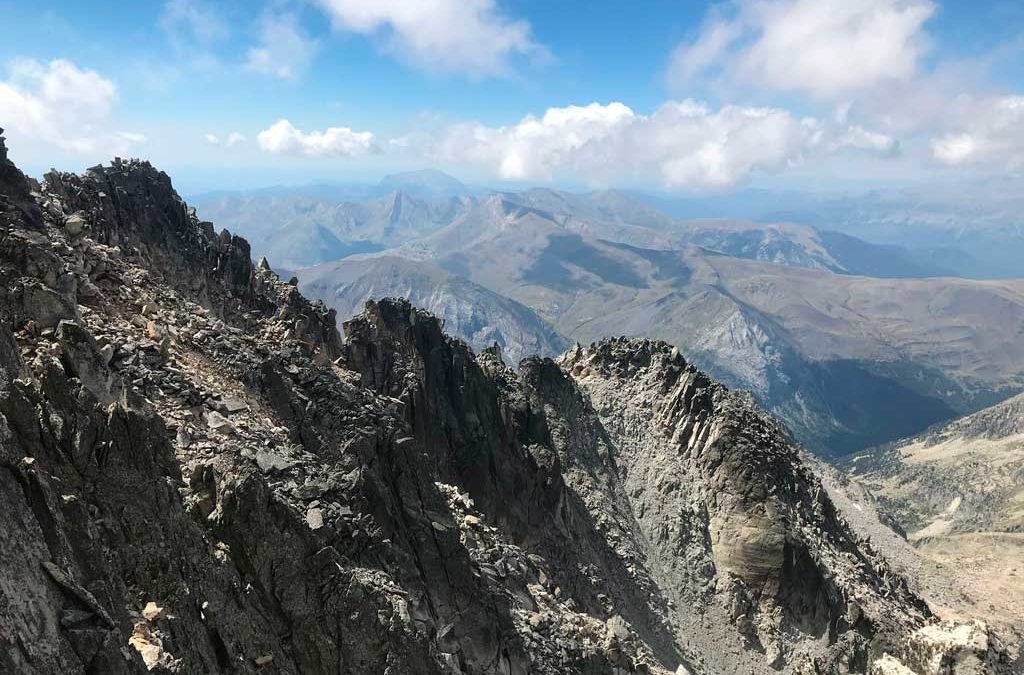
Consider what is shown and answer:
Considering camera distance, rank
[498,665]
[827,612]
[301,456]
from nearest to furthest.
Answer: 1. [301,456]
2. [498,665]
3. [827,612]

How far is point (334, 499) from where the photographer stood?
24.1 m

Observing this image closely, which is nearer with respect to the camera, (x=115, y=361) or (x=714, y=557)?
(x=115, y=361)

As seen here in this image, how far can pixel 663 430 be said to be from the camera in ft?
260

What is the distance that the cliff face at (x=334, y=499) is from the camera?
54.6 ft

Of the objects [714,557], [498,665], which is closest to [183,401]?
[498,665]

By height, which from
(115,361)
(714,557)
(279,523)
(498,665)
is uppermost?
(115,361)

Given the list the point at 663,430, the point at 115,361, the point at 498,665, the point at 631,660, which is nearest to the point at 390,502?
the point at 498,665

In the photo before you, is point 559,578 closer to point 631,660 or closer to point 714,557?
point 631,660

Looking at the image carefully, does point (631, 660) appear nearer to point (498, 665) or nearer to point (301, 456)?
point (498, 665)

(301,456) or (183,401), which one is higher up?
(183,401)

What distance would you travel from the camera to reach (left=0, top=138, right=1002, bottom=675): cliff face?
16.7m

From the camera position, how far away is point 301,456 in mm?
25312

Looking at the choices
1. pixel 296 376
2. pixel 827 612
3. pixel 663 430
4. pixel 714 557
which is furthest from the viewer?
pixel 663 430

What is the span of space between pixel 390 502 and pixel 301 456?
5.36m
